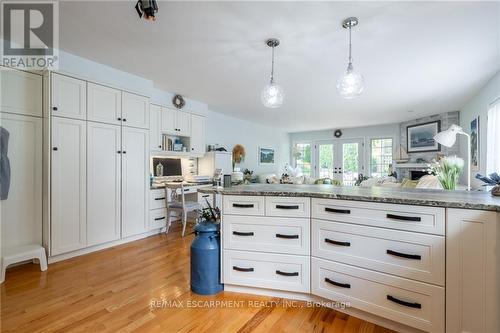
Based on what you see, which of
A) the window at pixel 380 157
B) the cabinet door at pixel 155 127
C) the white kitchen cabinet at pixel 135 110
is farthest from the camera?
the window at pixel 380 157

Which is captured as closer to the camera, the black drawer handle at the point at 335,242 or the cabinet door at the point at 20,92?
the black drawer handle at the point at 335,242

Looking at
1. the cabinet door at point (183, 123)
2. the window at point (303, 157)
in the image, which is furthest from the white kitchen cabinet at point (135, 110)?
the window at point (303, 157)

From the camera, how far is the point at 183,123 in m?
4.36

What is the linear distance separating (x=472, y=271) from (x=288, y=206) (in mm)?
1115

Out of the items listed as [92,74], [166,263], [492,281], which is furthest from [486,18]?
[92,74]

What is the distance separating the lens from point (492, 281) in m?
1.25

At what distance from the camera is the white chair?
3633 millimetres

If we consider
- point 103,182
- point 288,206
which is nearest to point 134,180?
point 103,182

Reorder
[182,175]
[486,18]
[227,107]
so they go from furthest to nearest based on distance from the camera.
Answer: [227,107] → [182,175] → [486,18]

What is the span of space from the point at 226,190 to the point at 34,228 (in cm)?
242

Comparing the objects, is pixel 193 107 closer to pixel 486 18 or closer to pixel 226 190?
pixel 226 190

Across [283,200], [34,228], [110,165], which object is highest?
[110,165]

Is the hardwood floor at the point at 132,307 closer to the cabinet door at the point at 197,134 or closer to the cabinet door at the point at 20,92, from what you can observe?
the cabinet door at the point at 20,92

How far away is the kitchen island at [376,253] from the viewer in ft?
4.24
